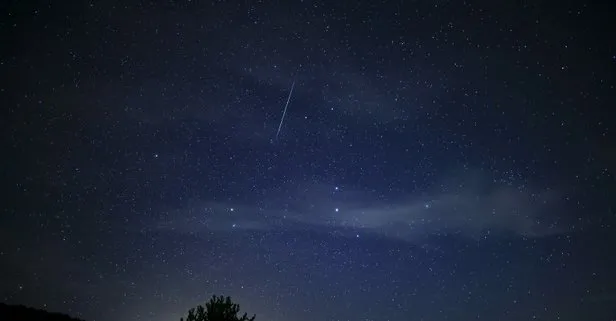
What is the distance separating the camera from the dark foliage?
38.7ft

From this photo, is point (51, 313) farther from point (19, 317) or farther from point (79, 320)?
point (19, 317)

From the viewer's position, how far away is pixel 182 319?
12031 mm

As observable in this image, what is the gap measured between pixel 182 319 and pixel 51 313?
233 inches

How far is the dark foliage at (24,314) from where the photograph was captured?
11.8 m

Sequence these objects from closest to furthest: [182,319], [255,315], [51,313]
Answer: [182,319], [255,315], [51,313]

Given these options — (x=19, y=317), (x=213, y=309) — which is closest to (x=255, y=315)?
(x=213, y=309)

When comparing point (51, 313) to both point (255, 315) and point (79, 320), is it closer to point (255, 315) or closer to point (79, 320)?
point (79, 320)

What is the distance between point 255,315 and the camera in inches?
508

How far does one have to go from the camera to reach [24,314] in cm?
1262

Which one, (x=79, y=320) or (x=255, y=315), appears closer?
(x=255, y=315)

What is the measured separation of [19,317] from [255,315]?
702 centimetres

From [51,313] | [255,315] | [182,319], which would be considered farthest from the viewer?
[51,313]

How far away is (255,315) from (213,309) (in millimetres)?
1379

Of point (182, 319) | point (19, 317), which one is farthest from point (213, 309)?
point (19, 317)
